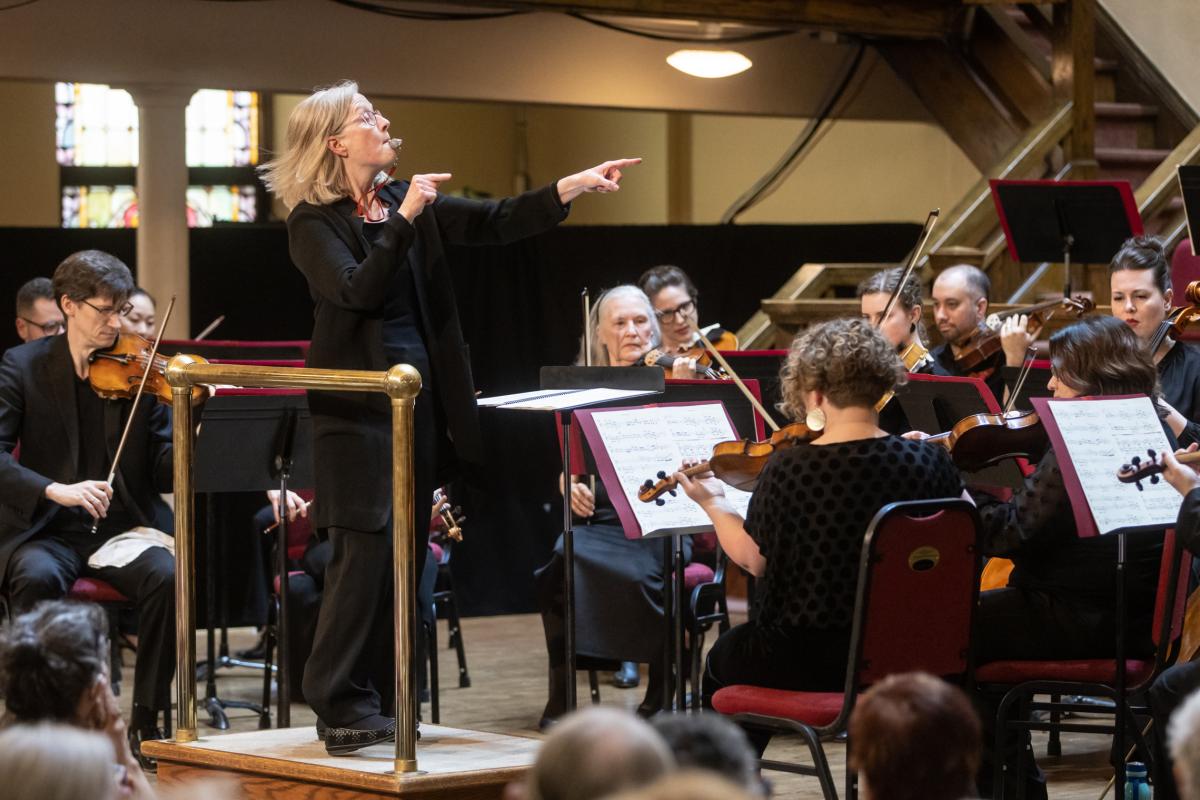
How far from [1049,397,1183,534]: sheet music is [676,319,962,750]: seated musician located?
0.23 metres

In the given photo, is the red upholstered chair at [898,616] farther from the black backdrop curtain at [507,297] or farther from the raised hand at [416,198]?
the black backdrop curtain at [507,297]

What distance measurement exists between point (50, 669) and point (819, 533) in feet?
4.53

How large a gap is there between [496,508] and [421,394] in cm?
457

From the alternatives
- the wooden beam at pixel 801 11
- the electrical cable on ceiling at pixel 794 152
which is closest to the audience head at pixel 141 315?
the wooden beam at pixel 801 11

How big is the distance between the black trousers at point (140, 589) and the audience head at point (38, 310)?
1734mm

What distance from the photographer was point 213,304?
771cm

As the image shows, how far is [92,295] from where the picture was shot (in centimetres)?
470

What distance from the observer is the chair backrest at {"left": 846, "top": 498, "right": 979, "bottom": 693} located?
306 centimetres

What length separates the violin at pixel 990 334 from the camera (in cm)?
546

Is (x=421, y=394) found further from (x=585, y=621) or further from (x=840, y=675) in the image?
(x=585, y=621)

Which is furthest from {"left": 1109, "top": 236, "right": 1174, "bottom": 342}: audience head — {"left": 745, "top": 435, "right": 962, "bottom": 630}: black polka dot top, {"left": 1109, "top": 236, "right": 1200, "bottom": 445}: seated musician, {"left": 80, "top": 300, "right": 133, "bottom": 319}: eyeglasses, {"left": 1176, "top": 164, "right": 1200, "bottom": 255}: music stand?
{"left": 80, "top": 300, "right": 133, "bottom": 319}: eyeglasses

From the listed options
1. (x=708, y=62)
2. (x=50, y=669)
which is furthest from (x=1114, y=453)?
(x=708, y=62)

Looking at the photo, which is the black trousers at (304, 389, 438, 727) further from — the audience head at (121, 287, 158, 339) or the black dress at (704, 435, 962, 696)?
the audience head at (121, 287, 158, 339)

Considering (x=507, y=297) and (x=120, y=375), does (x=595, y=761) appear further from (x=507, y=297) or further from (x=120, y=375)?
(x=507, y=297)
